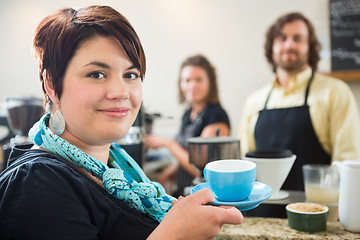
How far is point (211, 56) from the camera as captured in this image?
231 centimetres

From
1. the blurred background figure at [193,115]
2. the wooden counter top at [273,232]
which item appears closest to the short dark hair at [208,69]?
the blurred background figure at [193,115]

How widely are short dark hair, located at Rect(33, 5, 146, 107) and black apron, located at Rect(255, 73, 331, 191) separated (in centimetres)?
111

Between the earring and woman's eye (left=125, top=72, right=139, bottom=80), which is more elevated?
woman's eye (left=125, top=72, right=139, bottom=80)

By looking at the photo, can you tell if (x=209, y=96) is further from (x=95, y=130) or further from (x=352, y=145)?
(x=95, y=130)

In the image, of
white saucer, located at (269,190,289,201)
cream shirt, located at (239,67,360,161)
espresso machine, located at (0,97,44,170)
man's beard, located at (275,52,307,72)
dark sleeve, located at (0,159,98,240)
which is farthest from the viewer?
man's beard, located at (275,52,307,72)

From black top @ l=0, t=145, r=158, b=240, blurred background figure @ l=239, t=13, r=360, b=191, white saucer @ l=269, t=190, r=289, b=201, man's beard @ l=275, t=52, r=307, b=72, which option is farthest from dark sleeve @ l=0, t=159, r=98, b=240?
man's beard @ l=275, t=52, r=307, b=72

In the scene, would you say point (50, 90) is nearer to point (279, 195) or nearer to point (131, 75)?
point (131, 75)

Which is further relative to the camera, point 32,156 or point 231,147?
point 231,147

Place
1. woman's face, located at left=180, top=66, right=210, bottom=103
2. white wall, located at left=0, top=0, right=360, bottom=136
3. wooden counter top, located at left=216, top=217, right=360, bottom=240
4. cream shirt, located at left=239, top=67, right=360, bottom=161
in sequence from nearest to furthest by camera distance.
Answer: wooden counter top, located at left=216, top=217, right=360, bottom=240 → cream shirt, located at left=239, top=67, right=360, bottom=161 → woman's face, located at left=180, top=66, right=210, bottom=103 → white wall, located at left=0, top=0, right=360, bottom=136

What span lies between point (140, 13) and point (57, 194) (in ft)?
1.12

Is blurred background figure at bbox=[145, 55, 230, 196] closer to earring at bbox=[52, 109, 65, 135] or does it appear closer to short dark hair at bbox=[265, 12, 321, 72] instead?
short dark hair at bbox=[265, 12, 321, 72]

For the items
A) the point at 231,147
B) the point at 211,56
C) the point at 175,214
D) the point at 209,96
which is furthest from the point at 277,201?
the point at 211,56

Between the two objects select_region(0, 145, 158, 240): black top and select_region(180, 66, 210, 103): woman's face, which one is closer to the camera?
select_region(0, 145, 158, 240): black top

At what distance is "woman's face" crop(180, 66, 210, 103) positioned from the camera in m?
1.85
